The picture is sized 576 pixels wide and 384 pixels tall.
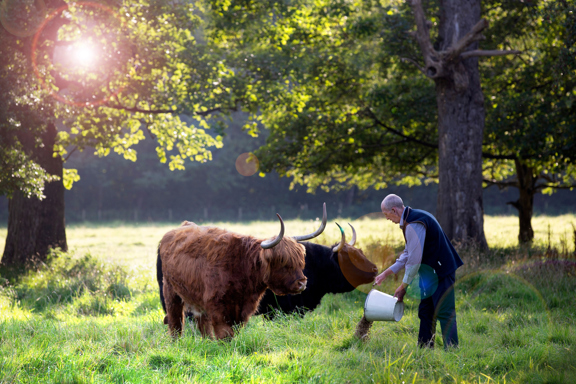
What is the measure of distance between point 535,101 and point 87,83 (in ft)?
34.8

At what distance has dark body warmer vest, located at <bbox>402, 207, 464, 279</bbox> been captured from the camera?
15.0 feet

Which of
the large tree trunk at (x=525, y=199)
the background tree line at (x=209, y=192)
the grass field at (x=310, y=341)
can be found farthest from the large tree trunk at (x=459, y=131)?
the background tree line at (x=209, y=192)

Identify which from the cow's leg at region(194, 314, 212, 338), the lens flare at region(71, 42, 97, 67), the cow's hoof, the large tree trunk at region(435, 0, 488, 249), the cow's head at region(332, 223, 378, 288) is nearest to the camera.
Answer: the cow's hoof

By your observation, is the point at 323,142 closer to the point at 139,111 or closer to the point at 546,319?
the point at 139,111

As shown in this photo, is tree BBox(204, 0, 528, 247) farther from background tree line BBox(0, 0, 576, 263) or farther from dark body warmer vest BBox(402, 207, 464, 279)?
dark body warmer vest BBox(402, 207, 464, 279)

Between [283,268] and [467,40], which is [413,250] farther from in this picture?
[467,40]

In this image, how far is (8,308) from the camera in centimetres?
696

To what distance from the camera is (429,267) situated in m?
4.73

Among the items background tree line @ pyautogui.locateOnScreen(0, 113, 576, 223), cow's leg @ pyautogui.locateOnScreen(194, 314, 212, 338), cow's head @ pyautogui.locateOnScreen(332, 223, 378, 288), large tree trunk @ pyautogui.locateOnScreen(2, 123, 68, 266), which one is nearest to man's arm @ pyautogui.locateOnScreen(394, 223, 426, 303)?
cow's head @ pyautogui.locateOnScreen(332, 223, 378, 288)

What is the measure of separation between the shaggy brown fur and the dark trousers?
1297 mm

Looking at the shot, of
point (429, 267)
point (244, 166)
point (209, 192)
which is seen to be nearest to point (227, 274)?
point (429, 267)

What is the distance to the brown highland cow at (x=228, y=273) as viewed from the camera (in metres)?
4.62

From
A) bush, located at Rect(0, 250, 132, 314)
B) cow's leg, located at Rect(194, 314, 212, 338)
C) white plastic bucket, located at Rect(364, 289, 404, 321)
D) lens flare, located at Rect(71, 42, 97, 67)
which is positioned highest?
lens flare, located at Rect(71, 42, 97, 67)

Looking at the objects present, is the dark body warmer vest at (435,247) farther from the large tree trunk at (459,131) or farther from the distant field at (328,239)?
the distant field at (328,239)
